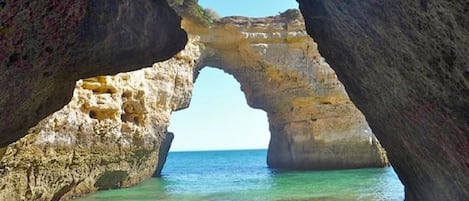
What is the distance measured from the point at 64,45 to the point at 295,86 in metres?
18.5

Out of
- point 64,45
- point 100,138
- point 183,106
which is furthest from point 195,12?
point 64,45

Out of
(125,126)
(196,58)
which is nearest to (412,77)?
(125,126)

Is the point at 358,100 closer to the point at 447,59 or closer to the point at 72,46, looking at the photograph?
the point at 447,59

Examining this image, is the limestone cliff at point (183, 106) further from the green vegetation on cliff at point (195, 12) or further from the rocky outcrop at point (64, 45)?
the rocky outcrop at point (64, 45)

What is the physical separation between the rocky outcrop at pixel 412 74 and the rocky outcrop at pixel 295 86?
611 inches

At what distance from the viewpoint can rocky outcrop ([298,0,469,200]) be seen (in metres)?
2.91

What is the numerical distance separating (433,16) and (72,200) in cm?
1136

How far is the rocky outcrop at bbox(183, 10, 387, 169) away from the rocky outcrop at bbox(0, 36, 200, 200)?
2.48m

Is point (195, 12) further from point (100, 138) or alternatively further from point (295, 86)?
point (100, 138)

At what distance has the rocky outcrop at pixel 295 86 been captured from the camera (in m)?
21.0

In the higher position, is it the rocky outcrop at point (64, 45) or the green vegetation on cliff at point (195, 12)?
the green vegetation on cliff at point (195, 12)

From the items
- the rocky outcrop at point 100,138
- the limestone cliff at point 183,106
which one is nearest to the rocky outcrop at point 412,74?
the rocky outcrop at point 100,138

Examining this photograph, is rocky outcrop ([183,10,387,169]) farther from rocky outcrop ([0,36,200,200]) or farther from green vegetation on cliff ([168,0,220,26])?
rocky outcrop ([0,36,200,200])

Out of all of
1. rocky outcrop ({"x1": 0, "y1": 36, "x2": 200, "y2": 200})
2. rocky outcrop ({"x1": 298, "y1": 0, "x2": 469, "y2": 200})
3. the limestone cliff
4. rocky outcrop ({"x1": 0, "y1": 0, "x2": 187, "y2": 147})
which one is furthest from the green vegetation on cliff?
rocky outcrop ({"x1": 298, "y1": 0, "x2": 469, "y2": 200})
